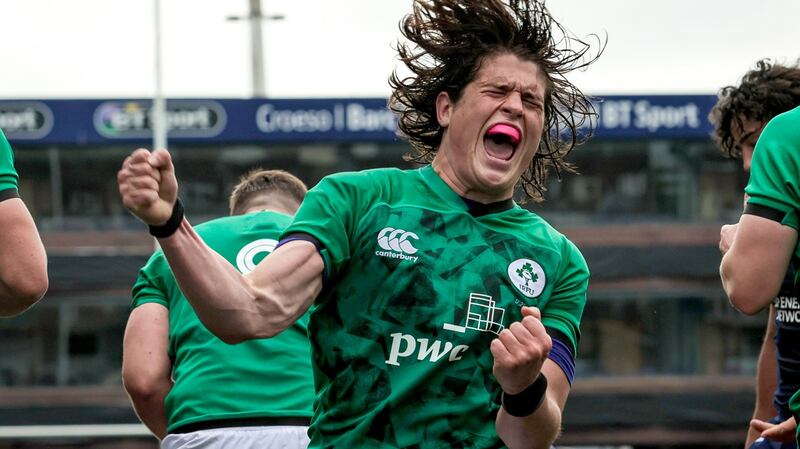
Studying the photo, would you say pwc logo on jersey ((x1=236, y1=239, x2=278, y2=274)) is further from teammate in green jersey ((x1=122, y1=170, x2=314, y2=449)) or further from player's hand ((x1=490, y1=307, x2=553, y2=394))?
player's hand ((x1=490, y1=307, x2=553, y2=394))

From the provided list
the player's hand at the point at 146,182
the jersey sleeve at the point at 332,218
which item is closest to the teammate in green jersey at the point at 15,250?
the jersey sleeve at the point at 332,218

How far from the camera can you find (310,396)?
4902 mm

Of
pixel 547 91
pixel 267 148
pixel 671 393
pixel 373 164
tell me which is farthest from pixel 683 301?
pixel 547 91

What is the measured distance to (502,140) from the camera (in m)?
3.64

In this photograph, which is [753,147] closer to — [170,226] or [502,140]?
[502,140]

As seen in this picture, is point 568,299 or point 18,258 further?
point 568,299

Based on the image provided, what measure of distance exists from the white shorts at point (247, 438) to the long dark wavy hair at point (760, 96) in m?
1.89

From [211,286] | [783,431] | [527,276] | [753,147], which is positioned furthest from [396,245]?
[753,147]

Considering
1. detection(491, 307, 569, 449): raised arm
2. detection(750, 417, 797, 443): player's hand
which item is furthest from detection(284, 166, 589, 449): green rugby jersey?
detection(750, 417, 797, 443): player's hand

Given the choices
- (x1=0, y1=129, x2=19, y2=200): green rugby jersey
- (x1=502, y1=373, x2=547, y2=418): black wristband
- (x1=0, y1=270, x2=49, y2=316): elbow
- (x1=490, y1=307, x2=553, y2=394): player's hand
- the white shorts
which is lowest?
the white shorts

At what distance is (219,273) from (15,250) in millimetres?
817

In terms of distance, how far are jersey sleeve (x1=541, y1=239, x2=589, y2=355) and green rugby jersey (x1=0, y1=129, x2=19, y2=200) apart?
56.4 inches

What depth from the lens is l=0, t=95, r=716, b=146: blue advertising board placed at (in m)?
18.0

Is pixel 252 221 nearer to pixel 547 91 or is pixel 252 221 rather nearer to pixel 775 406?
pixel 547 91
